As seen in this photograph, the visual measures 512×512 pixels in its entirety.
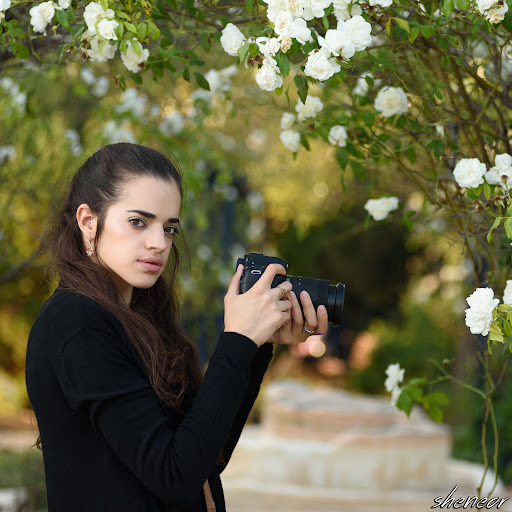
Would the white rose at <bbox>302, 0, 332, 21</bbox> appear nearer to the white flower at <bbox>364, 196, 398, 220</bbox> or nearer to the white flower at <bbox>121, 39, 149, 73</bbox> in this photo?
the white flower at <bbox>121, 39, 149, 73</bbox>

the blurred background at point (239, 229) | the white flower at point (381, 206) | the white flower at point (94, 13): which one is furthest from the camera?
the blurred background at point (239, 229)

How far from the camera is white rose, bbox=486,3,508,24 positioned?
5.68 ft

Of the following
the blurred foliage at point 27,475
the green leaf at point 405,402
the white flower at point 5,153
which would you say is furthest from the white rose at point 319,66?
the blurred foliage at point 27,475

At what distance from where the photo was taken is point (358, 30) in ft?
5.63

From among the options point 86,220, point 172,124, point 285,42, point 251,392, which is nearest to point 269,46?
point 285,42

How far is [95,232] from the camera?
5.30 feet

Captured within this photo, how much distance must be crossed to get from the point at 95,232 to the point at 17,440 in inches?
342

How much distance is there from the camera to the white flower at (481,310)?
1.69 m

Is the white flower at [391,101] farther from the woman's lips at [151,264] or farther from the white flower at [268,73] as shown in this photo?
the woman's lips at [151,264]

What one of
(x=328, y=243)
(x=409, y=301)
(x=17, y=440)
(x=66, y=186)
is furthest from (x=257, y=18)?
(x=409, y=301)

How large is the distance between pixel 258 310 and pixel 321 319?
23cm

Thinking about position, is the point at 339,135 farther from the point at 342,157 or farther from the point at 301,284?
the point at 301,284

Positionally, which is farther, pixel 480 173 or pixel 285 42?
pixel 480 173

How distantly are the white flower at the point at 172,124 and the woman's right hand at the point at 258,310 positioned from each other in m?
3.10
